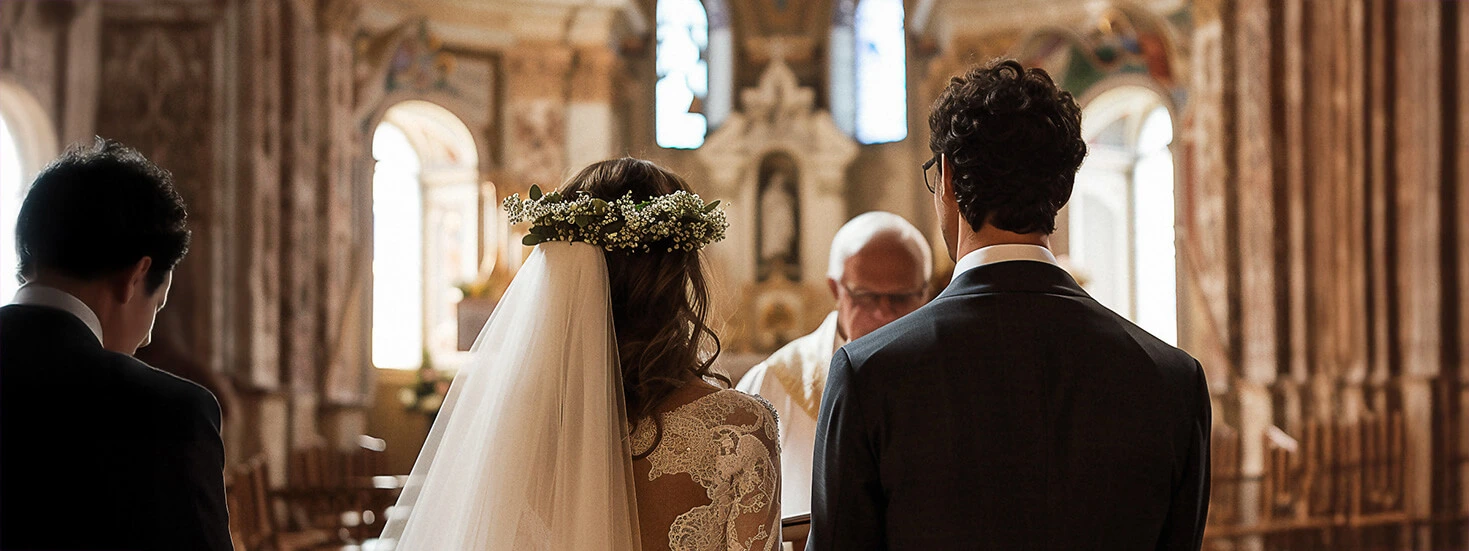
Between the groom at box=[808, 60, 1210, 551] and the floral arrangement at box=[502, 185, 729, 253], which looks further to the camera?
the floral arrangement at box=[502, 185, 729, 253]

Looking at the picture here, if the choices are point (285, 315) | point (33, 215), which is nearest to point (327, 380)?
point (285, 315)

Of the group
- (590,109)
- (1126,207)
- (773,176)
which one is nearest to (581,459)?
(590,109)

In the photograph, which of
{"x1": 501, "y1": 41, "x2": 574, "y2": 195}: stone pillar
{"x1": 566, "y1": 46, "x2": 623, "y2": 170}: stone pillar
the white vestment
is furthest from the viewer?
{"x1": 566, "y1": 46, "x2": 623, "y2": 170}: stone pillar

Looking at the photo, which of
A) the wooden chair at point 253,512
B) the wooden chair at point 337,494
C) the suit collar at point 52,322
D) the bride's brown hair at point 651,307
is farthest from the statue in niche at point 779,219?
the suit collar at point 52,322

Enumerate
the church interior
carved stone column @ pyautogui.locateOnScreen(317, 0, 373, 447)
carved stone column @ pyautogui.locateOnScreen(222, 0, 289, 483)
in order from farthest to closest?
carved stone column @ pyautogui.locateOnScreen(317, 0, 373, 447)
carved stone column @ pyautogui.locateOnScreen(222, 0, 289, 483)
the church interior

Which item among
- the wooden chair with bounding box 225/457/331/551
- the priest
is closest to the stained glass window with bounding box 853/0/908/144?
the wooden chair with bounding box 225/457/331/551

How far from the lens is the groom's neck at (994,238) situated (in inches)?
87.5

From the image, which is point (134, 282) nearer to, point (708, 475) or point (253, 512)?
point (708, 475)

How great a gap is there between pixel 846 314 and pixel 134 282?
2667mm

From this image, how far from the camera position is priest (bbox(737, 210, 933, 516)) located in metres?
4.55

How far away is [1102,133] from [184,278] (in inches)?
377

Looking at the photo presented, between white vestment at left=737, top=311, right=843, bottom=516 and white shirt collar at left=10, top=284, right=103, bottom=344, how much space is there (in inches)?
100.0

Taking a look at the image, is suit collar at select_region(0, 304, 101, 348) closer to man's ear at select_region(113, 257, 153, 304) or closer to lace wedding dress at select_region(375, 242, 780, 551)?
man's ear at select_region(113, 257, 153, 304)

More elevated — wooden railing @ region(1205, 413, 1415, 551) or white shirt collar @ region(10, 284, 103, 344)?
white shirt collar @ region(10, 284, 103, 344)
